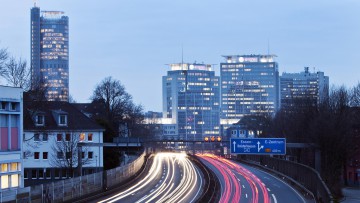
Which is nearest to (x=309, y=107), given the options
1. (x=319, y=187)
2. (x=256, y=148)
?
(x=256, y=148)

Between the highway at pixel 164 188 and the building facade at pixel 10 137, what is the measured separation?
6944mm

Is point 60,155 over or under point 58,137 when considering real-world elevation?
under

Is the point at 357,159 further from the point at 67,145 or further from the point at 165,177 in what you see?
the point at 67,145

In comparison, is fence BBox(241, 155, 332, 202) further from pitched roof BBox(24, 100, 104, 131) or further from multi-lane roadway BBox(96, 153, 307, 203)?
pitched roof BBox(24, 100, 104, 131)

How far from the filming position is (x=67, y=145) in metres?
89.2

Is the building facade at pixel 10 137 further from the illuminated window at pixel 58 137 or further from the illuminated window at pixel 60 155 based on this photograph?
the illuminated window at pixel 58 137

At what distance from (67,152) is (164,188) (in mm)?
18240

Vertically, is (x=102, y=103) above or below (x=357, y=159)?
above

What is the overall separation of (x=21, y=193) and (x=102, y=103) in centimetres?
8386

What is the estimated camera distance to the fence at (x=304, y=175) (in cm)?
5722

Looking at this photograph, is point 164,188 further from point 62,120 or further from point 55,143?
point 62,120

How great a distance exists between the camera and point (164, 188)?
71312mm

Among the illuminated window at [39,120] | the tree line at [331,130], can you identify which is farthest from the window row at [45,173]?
the tree line at [331,130]

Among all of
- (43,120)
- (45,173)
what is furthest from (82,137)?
(45,173)
